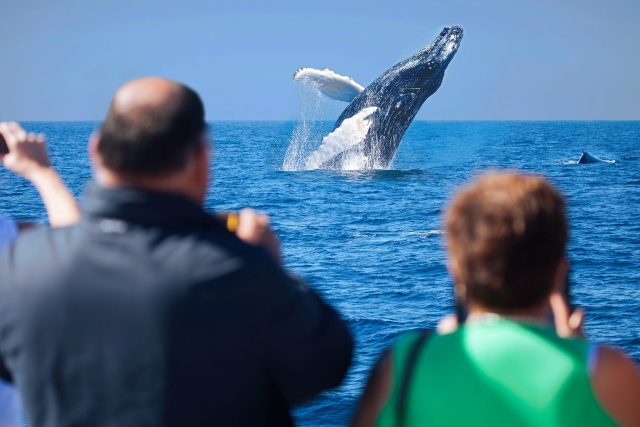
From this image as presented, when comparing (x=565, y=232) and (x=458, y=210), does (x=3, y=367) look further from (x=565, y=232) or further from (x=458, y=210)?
(x=565, y=232)

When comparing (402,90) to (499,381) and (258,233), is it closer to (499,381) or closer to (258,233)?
(258,233)

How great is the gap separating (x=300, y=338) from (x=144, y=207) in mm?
458

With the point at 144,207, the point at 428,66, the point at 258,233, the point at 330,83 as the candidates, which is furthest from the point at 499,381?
the point at 330,83

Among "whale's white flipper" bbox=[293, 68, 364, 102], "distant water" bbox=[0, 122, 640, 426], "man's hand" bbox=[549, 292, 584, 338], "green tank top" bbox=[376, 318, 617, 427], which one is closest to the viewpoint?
"green tank top" bbox=[376, 318, 617, 427]

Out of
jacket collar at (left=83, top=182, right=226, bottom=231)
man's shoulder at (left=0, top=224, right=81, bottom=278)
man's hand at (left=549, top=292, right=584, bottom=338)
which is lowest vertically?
man's hand at (left=549, top=292, right=584, bottom=338)

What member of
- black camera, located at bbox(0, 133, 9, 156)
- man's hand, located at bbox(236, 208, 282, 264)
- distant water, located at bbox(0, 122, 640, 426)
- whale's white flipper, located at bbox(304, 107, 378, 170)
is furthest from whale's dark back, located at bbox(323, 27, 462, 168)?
man's hand, located at bbox(236, 208, 282, 264)

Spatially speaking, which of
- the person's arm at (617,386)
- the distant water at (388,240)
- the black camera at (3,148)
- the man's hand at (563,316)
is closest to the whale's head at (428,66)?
the distant water at (388,240)

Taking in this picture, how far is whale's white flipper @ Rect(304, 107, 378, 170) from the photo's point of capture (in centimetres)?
2397

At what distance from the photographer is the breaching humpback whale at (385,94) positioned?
71.3ft

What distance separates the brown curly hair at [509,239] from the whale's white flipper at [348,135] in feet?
73.4

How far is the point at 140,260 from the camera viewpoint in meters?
1.48

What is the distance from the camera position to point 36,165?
1976 millimetres

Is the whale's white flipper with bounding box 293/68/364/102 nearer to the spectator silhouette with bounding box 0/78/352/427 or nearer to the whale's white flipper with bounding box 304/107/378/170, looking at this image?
the whale's white flipper with bounding box 304/107/378/170

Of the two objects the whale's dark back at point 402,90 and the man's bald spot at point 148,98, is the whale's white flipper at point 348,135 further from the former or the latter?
the man's bald spot at point 148,98
